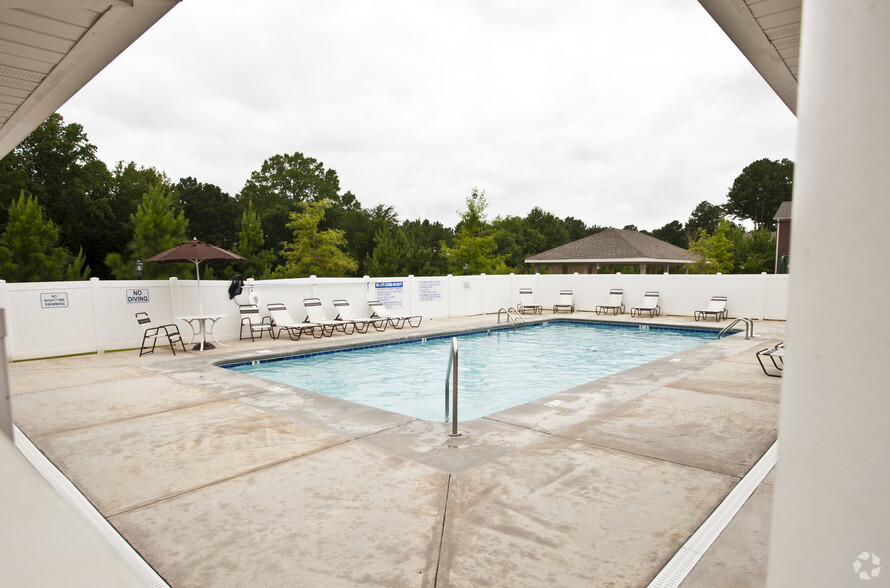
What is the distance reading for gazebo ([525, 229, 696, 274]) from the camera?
30000 mm

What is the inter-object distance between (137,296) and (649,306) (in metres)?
14.8

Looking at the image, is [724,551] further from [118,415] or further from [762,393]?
[118,415]

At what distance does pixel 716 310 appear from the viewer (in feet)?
49.7

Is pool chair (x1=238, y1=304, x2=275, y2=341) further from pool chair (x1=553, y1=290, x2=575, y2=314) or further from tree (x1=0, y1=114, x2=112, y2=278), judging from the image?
tree (x1=0, y1=114, x2=112, y2=278)

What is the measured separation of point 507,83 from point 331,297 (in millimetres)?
14515

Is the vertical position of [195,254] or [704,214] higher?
[704,214]

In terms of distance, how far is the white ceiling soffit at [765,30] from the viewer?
2986 mm

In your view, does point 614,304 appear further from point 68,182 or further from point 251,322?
point 68,182

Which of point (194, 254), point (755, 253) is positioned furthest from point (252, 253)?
point (755, 253)

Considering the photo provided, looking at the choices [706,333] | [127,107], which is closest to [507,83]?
[706,333]

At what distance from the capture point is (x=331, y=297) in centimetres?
1345

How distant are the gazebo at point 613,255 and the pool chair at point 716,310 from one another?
1389 cm

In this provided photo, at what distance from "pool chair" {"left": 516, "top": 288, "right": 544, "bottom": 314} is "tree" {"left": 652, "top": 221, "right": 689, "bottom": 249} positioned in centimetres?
5552

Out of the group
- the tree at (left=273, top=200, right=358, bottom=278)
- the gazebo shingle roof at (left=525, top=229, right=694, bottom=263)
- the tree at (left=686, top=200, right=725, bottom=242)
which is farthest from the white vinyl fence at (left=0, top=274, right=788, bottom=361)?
the tree at (left=686, top=200, right=725, bottom=242)
